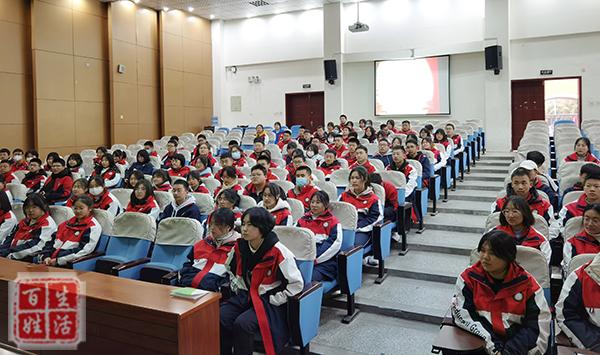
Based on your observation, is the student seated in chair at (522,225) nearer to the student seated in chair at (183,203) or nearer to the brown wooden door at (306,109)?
the student seated in chair at (183,203)

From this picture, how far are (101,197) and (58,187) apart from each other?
1728mm

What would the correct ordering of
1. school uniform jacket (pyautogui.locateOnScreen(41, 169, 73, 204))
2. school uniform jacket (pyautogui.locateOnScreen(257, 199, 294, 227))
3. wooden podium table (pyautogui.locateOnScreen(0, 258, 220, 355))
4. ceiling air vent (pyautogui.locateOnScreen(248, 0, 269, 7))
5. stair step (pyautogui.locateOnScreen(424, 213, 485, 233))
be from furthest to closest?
ceiling air vent (pyautogui.locateOnScreen(248, 0, 269, 7)) → school uniform jacket (pyautogui.locateOnScreen(41, 169, 73, 204)) → stair step (pyautogui.locateOnScreen(424, 213, 485, 233)) → school uniform jacket (pyautogui.locateOnScreen(257, 199, 294, 227)) → wooden podium table (pyautogui.locateOnScreen(0, 258, 220, 355))

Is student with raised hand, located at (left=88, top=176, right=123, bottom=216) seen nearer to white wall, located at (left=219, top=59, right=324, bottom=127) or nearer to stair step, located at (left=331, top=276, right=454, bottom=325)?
stair step, located at (left=331, top=276, right=454, bottom=325)

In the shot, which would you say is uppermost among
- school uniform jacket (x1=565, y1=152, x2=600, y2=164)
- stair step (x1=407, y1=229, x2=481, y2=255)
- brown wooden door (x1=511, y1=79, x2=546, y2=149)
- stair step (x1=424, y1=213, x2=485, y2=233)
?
brown wooden door (x1=511, y1=79, x2=546, y2=149)

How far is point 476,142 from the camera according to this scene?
9.81 meters

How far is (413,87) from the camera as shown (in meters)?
13.1

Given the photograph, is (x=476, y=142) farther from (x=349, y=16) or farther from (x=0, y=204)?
(x=0, y=204)

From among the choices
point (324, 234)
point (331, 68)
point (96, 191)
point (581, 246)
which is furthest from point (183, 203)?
point (331, 68)

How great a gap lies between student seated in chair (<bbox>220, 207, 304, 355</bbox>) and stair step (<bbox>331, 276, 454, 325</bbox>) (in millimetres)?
1208

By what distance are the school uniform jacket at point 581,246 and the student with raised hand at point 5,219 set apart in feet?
16.0

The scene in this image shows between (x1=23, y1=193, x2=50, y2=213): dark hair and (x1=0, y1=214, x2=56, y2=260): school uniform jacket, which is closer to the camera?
(x1=0, y1=214, x2=56, y2=260): school uniform jacket

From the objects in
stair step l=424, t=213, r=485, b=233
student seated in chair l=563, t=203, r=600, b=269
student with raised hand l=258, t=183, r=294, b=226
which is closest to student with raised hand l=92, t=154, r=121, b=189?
student with raised hand l=258, t=183, r=294, b=226

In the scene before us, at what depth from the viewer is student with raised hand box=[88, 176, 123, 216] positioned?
16.8 feet

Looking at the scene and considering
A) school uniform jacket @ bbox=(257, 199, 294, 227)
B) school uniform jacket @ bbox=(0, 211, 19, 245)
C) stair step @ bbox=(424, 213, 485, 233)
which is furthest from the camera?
stair step @ bbox=(424, 213, 485, 233)
